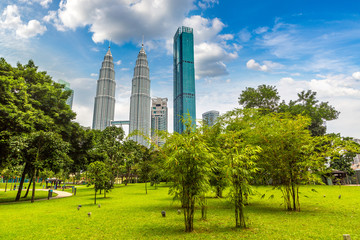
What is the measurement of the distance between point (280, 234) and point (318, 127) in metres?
33.1

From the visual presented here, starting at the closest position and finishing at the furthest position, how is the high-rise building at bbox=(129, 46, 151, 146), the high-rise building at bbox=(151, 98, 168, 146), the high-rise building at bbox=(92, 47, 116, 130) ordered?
the high-rise building at bbox=(129, 46, 151, 146) → the high-rise building at bbox=(151, 98, 168, 146) → the high-rise building at bbox=(92, 47, 116, 130)

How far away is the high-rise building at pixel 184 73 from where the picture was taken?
506ft

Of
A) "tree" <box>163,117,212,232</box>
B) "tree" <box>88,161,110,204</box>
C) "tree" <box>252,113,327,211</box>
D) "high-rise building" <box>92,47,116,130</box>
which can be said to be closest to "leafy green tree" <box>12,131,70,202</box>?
"tree" <box>88,161,110,204</box>

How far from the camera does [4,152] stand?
18422 mm

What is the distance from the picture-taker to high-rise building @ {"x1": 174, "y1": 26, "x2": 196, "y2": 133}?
154375 mm

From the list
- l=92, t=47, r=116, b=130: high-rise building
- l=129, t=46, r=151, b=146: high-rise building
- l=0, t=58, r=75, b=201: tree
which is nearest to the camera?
l=0, t=58, r=75, b=201: tree

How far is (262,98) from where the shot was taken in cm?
3603

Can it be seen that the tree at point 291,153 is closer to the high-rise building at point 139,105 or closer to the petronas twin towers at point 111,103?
the high-rise building at point 139,105

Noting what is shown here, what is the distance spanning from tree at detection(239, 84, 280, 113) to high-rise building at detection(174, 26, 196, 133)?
114m

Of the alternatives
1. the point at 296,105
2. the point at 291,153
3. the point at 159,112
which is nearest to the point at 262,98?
the point at 296,105

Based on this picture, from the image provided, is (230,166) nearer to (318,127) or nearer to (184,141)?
(184,141)

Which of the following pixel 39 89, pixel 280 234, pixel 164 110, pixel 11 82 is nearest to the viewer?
pixel 280 234

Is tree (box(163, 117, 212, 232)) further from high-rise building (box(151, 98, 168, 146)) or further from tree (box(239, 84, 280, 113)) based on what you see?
high-rise building (box(151, 98, 168, 146))

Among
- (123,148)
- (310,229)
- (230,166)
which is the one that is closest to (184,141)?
(230,166)
